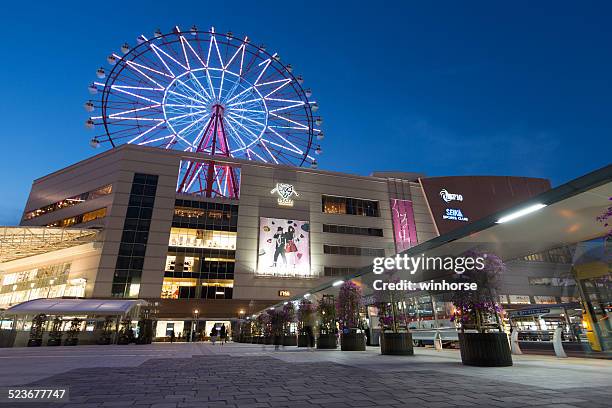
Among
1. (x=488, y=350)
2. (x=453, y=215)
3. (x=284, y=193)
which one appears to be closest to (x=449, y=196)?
(x=453, y=215)

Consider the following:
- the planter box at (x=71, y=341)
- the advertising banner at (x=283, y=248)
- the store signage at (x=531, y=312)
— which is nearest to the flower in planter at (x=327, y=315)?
the store signage at (x=531, y=312)

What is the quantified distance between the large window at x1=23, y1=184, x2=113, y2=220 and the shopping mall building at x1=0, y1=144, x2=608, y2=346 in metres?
0.19

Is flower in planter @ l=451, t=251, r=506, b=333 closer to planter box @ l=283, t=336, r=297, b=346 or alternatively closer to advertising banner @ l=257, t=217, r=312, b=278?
planter box @ l=283, t=336, r=297, b=346

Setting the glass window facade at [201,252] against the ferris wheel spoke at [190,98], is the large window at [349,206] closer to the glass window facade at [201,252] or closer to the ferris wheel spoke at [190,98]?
the glass window facade at [201,252]

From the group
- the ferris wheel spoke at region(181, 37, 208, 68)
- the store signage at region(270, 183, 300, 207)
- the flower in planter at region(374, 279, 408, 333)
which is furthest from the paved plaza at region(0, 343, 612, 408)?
the store signage at region(270, 183, 300, 207)

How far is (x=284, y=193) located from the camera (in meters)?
51.4

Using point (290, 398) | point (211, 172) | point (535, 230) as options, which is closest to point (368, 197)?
point (211, 172)

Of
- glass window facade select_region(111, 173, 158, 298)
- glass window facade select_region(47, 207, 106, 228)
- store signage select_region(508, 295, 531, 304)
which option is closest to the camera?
store signage select_region(508, 295, 531, 304)

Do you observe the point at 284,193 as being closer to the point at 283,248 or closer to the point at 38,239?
the point at 283,248

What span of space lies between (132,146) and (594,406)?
5361 centimetres

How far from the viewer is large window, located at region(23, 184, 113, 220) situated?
4625cm

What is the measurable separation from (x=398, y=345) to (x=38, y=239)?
146 ft

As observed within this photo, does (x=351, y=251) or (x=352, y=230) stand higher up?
(x=352, y=230)

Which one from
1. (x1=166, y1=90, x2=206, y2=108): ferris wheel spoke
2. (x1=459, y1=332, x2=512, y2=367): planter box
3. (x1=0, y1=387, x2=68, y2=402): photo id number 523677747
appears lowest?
(x1=0, y1=387, x2=68, y2=402): photo id number 523677747
